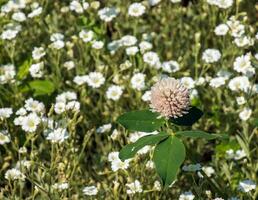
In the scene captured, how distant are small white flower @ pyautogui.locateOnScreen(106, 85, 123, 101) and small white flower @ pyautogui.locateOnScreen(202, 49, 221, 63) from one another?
1.59 feet

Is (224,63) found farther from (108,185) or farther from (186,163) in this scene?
(108,185)

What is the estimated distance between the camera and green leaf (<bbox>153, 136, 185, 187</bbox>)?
2.01 m

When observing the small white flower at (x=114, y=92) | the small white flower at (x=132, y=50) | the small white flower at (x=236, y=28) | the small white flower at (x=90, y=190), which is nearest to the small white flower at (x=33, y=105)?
the small white flower at (x=114, y=92)

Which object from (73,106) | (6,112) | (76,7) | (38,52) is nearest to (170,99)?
(73,106)

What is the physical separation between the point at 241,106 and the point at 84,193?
928mm

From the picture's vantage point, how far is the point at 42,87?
10.9 feet

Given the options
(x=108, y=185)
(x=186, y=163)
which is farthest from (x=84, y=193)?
(x=186, y=163)

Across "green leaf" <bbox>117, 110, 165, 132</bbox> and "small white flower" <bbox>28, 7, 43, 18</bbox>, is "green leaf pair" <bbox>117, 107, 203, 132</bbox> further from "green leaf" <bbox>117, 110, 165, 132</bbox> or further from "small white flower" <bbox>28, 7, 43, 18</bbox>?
"small white flower" <bbox>28, 7, 43, 18</bbox>

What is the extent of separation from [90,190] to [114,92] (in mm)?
708

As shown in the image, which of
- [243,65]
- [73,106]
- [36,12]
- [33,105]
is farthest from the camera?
[36,12]

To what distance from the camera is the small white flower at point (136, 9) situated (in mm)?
3607

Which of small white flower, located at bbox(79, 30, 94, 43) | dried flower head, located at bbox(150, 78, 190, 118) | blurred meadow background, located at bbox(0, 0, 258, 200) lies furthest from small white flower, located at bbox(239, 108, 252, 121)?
small white flower, located at bbox(79, 30, 94, 43)

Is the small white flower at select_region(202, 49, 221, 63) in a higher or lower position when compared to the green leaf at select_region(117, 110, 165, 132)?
lower

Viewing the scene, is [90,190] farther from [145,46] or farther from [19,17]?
[19,17]
